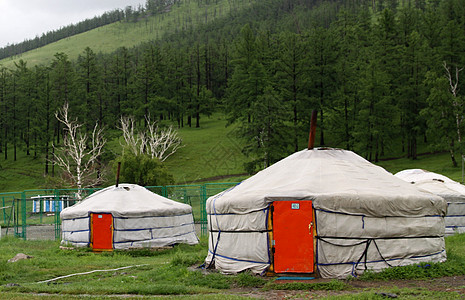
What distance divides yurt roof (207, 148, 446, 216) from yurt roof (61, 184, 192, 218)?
530cm

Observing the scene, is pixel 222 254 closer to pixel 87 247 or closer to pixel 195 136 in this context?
pixel 87 247

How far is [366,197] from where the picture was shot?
771cm

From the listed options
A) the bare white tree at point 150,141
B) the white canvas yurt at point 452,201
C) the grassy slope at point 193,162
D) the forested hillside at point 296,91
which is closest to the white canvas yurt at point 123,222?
the white canvas yurt at point 452,201

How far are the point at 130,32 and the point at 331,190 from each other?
523ft

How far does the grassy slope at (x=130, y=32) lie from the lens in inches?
5586

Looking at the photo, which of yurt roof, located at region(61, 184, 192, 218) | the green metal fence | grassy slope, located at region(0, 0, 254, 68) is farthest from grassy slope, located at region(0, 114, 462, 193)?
grassy slope, located at region(0, 0, 254, 68)

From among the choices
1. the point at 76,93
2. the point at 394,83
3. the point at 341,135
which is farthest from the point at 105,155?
the point at 394,83

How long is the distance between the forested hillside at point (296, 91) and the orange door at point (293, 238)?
22.2 m

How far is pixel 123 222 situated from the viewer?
13812 millimetres

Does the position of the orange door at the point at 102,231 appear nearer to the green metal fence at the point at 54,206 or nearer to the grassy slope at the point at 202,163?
the green metal fence at the point at 54,206

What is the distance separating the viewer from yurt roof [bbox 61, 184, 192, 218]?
1384 cm

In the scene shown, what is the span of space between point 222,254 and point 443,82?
96.6 ft

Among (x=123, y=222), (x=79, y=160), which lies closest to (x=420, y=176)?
(x=123, y=222)

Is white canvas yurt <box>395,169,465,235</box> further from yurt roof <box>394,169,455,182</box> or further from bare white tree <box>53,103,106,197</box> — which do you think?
bare white tree <box>53,103,106,197</box>
